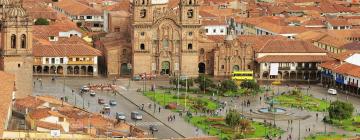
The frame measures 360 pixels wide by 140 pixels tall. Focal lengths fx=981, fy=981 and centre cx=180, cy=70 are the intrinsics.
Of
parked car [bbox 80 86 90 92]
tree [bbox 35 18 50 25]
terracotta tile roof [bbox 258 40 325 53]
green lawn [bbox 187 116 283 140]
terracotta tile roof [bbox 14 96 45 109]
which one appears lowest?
green lawn [bbox 187 116 283 140]

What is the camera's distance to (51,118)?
195 ft

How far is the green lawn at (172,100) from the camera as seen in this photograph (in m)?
83.3

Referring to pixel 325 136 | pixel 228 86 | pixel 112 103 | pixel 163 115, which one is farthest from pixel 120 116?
pixel 228 86

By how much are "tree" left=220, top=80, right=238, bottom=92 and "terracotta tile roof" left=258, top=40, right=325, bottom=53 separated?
13057 millimetres

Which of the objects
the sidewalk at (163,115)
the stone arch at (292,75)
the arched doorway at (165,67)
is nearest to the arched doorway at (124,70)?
the arched doorway at (165,67)

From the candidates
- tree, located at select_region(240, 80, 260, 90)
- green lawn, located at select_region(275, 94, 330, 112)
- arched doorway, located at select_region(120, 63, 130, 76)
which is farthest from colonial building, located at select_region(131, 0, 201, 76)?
green lawn, located at select_region(275, 94, 330, 112)

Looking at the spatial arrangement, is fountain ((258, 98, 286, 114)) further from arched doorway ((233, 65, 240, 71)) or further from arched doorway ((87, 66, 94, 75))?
arched doorway ((87, 66, 94, 75))

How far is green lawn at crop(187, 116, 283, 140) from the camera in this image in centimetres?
7012

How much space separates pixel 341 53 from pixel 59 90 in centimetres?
3100

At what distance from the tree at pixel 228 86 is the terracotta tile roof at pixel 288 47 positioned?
1306cm

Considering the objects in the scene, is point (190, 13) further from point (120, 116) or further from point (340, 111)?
point (340, 111)

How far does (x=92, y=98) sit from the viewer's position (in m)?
86.9

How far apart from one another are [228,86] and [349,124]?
16440 millimetres

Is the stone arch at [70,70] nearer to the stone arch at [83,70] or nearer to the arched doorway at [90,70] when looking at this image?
the stone arch at [83,70]
